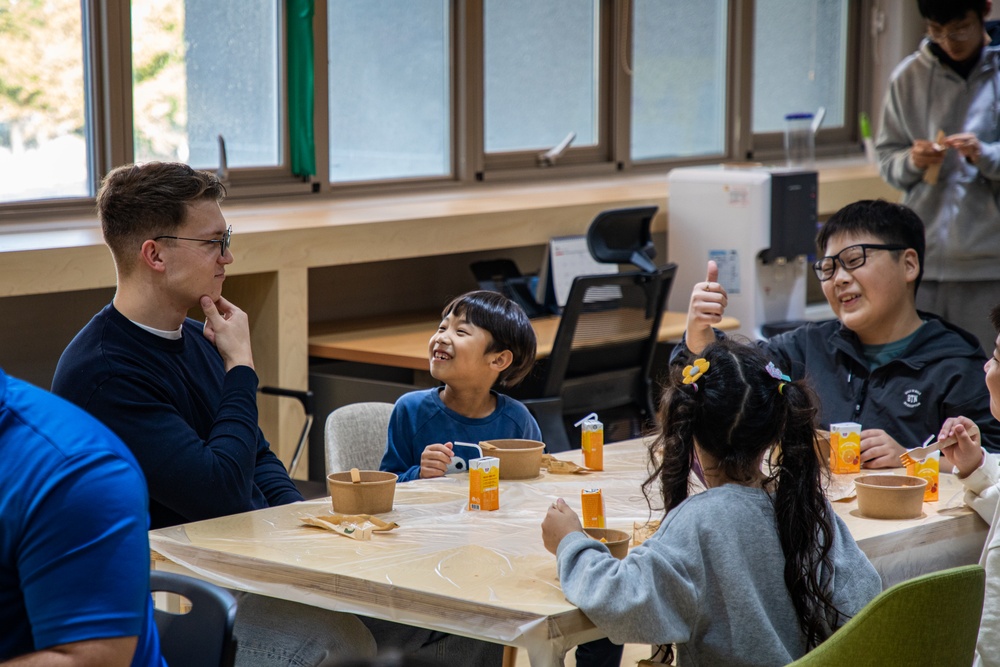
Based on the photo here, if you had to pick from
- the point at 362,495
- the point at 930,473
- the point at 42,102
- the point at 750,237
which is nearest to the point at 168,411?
the point at 362,495

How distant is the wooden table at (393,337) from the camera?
3.88 m

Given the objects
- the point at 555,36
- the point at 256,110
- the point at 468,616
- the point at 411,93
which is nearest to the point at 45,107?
the point at 256,110

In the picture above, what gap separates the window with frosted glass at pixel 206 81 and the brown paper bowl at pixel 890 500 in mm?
2888

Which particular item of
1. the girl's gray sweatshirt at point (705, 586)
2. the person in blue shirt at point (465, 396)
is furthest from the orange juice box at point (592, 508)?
the person in blue shirt at point (465, 396)

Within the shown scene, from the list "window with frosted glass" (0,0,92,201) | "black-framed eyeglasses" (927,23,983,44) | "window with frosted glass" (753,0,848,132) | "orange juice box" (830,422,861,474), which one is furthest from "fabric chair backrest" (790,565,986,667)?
"window with frosted glass" (753,0,848,132)

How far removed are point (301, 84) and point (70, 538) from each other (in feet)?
12.2

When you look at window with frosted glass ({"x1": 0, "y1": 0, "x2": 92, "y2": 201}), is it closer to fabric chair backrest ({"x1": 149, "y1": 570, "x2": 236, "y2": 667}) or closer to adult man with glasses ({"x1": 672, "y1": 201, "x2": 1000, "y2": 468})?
adult man with glasses ({"x1": 672, "y1": 201, "x2": 1000, "y2": 468})

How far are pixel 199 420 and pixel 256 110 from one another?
2.55 m

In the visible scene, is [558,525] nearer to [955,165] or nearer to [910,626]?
[910,626]

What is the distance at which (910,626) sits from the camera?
1.58m

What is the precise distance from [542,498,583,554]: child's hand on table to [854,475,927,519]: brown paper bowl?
636 millimetres

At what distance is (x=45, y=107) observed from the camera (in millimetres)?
4074

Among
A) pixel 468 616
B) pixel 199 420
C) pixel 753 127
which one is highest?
pixel 753 127

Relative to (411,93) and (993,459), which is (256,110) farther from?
(993,459)
